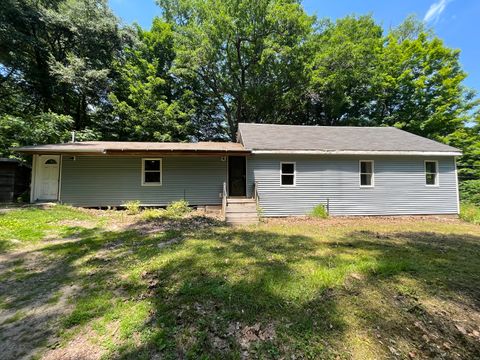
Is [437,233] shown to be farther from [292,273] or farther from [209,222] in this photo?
[209,222]

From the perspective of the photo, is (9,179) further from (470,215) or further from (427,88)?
(427,88)

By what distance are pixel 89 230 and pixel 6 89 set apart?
61.1 feet

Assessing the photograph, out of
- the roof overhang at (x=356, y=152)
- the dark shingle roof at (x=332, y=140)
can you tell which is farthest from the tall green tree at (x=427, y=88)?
the roof overhang at (x=356, y=152)

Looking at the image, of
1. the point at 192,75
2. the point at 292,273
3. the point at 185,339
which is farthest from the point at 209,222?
the point at 192,75

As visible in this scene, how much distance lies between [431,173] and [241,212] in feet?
31.2

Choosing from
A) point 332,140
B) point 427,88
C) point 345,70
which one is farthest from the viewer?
point 427,88

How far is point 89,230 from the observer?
24.8ft

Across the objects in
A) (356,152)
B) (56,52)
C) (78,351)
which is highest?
(56,52)

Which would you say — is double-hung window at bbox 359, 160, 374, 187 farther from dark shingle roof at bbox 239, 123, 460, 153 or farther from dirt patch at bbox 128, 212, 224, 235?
dirt patch at bbox 128, 212, 224, 235

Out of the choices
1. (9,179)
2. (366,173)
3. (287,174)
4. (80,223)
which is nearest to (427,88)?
(366,173)

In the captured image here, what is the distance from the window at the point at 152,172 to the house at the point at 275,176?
0.04 meters

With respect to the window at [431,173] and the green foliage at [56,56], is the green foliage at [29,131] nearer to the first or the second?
the green foliage at [56,56]

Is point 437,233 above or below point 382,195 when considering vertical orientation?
below

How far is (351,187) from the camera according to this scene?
11.9 m
